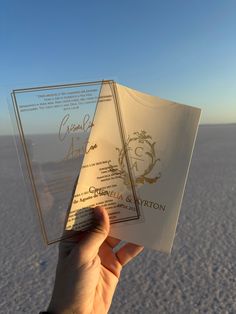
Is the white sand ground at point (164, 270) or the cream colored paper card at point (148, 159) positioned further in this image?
the white sand ground at point (164, 270)

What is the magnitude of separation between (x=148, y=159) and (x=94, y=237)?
20 centimetres

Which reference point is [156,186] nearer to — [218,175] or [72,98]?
[72,98]

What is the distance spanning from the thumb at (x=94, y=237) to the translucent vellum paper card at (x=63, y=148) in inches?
0.7

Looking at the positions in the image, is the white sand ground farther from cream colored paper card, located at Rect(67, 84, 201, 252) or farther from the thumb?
cream colored paper card, located at Rect(67, 84, 201, 252)

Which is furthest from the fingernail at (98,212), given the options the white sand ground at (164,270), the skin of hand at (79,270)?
the white sand ground at (164,270)

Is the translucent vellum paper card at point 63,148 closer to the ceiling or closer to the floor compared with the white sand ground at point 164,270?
closer to the ceiling

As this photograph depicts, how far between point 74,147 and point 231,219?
1855 mm

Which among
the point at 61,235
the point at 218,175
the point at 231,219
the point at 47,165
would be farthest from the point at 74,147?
the point at 218,175

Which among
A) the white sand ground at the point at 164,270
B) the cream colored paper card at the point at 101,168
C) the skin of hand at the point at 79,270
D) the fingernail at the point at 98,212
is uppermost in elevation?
the cream colored paper card at the point at 101,168

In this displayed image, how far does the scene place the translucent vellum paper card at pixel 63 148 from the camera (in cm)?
62

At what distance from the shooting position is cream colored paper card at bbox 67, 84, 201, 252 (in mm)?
661

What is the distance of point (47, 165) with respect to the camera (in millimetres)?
674

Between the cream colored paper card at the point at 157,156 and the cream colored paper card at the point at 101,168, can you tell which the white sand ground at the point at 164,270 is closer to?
the cream colored paper card at the point at 101,168

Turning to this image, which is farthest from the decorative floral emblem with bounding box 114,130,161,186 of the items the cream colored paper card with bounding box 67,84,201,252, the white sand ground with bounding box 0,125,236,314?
the white sand ground with bounding box 0,125,236,314
